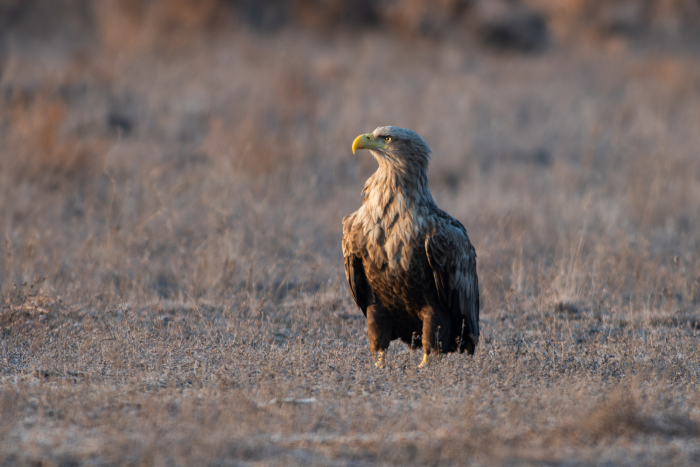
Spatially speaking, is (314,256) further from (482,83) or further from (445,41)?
(445,41)

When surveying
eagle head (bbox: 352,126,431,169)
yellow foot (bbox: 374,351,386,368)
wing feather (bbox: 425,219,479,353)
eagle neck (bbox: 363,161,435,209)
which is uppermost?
eagle head (bbox: 352,126,431,169)

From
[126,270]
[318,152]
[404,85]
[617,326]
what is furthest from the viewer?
[404,85]

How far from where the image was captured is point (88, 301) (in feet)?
23.2

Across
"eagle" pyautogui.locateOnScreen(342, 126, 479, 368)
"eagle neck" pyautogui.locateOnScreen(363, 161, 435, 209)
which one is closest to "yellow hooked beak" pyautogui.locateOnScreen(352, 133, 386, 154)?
"eagle" pyautogui.locateOnScreen(342, 126, 479, 368)

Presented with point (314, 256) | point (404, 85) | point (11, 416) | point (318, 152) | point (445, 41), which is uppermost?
point (445, 41)

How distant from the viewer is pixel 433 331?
5.58m

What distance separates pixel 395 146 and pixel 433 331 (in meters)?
1.39

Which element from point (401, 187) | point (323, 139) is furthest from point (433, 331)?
point (323, 139)

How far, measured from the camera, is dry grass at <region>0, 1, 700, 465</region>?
13.2 feet

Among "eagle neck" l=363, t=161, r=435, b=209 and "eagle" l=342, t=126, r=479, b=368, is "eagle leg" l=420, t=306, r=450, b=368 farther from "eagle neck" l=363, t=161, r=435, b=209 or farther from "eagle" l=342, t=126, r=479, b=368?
"eagle neck" l=363, t=161, r=435, b=209

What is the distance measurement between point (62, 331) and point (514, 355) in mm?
3560

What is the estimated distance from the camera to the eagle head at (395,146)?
5695 mm

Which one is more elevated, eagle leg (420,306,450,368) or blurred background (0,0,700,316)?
blurred background (0,0,700,316)

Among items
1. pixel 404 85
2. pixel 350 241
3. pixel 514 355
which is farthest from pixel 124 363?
pixel 404 85
